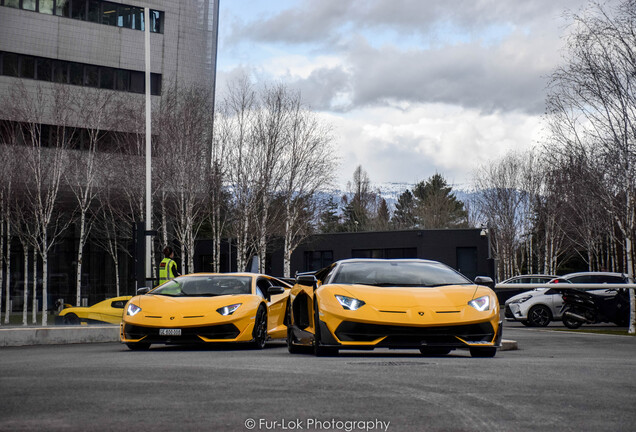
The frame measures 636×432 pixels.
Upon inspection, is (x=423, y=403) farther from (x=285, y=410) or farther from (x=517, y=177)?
(x=517, y=177)

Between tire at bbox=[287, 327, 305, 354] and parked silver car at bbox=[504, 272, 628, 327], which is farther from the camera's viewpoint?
parked silver car at bbox=[504, 272, 628, 327]

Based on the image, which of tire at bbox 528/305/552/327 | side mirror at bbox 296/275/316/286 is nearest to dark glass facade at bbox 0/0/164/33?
tire at bbox 528/305/552/327

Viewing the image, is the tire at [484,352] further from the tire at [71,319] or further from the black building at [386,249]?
the black building at [386,249]

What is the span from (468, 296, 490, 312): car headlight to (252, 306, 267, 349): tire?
13.5ft

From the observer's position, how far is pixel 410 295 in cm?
1077

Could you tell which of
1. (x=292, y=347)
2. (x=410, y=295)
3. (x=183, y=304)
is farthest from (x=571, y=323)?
(x=410, y=295)

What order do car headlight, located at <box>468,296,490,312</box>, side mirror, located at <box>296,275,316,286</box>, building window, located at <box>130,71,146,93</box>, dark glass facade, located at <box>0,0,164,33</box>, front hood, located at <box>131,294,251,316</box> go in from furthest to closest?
building window, located at <box>130,71,146,93</box> → dark glass facade, located at <box>0,0,164,33</box> → front hood, located at <box>131,294,251,316</box> → side mirror, located at <box>296,275,316,286</box> → car headlight, located at <box>468,296,490,312</box>

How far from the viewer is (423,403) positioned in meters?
6.50

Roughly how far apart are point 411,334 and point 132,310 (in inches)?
199

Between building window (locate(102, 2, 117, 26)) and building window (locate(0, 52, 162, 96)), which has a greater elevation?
building window (locate(102, 2, 117, 26))

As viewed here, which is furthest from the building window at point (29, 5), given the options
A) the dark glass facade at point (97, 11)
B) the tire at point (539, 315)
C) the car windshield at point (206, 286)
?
the car windshield at point (206, 286)

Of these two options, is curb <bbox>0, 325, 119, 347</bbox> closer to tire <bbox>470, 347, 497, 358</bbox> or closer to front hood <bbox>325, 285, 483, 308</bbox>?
front hood <bbox>325, 285, 483, 308</bbox>

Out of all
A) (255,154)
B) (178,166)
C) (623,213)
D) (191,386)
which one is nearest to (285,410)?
(191,386)

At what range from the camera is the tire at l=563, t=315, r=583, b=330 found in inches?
996
